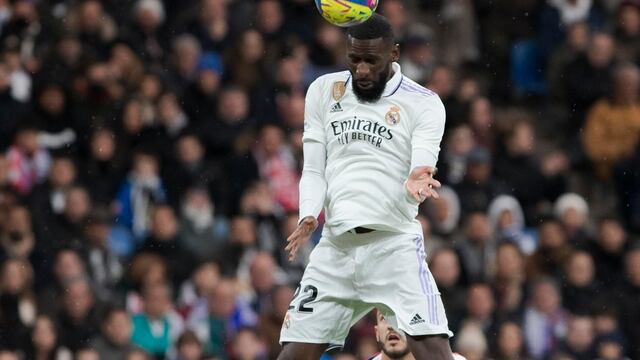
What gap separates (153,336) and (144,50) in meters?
3.77

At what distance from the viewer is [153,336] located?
16.0m

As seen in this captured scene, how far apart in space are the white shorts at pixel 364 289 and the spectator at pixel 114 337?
5.17 meters

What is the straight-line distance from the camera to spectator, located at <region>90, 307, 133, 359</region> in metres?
15.4

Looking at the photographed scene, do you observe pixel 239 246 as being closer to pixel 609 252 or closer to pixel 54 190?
pixel 54 190

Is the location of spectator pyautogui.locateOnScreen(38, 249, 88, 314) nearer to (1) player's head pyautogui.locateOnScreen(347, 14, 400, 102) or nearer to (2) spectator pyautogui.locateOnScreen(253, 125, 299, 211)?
(2) spectator pyautogui.locateOnScreen(253, 125, 299, 211)

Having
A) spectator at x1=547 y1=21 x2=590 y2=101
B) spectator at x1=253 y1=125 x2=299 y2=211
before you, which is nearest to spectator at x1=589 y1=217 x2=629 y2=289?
spectator at x1=547 y1=21 x2=590 y2=101

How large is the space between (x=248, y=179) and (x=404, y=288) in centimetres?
745

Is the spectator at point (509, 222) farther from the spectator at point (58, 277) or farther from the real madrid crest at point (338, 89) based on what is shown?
the real madrid crest at point (338, 89)

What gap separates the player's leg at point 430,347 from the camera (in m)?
10.1

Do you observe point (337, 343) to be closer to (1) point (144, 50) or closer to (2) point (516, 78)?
(1) point (144, 50)

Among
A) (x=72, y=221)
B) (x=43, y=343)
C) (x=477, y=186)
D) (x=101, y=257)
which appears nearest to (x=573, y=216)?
(x=477, y=186)

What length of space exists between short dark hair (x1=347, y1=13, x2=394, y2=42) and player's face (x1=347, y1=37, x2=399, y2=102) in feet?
0.07

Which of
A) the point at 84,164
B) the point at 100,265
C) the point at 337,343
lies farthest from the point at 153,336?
the point at 337,343

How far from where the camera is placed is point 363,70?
1015 centimetres
